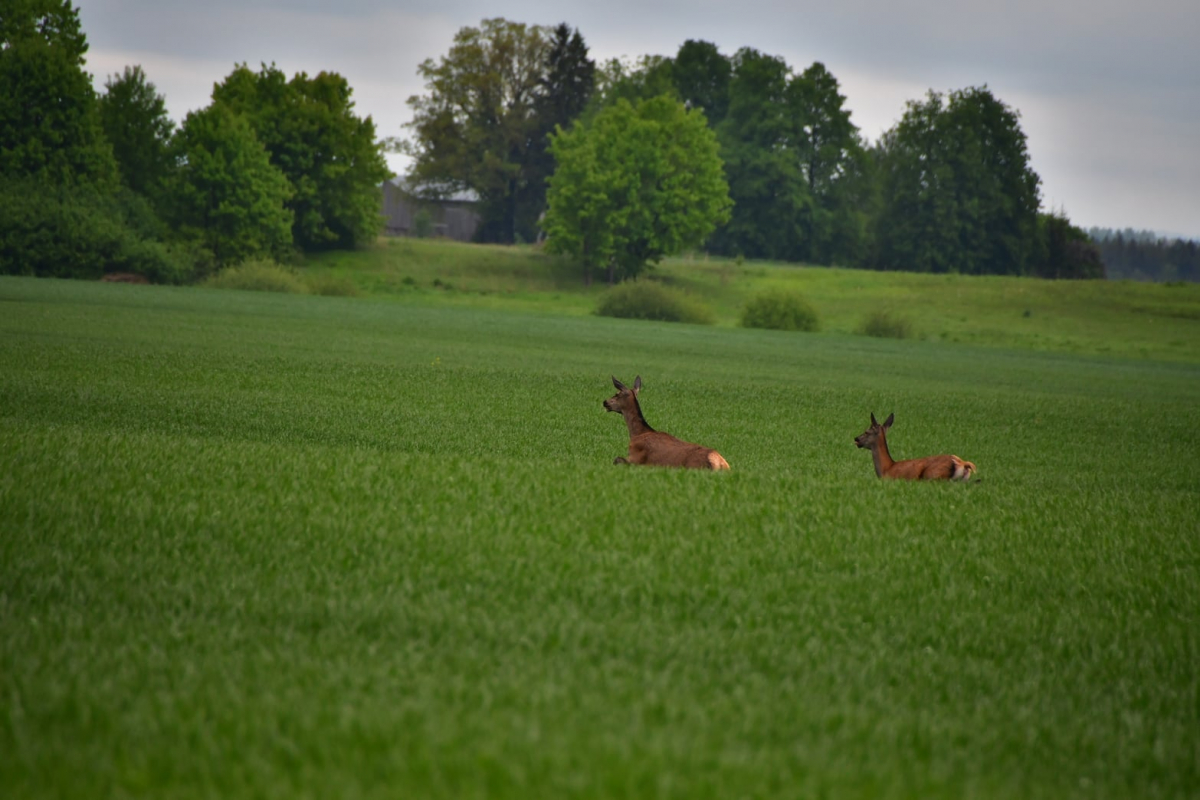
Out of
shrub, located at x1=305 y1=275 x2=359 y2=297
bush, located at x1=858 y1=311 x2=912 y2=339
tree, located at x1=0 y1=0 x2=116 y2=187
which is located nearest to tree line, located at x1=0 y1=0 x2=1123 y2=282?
tree, located at x1=0 y1=0 x2=116 y2=187

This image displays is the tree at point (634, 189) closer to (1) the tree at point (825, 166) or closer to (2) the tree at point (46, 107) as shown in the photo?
(1) the tree at point (825, 166)

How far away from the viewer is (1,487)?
750cm

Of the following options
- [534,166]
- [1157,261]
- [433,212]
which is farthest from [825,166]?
[1157,261]

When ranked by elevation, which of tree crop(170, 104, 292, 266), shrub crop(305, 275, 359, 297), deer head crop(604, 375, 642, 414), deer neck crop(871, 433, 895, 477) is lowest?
deer neck crop(871, 433, 895, 477)

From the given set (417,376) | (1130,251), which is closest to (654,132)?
(417,376)

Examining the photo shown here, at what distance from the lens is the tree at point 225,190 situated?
71.9 metres

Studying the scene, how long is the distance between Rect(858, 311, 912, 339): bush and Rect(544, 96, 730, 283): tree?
2184 centimetres

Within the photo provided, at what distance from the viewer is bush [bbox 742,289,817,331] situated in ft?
207

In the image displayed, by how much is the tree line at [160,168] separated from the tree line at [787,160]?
22.8 m

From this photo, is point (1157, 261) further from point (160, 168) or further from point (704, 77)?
point (160, 168)

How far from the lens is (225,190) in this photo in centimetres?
7281

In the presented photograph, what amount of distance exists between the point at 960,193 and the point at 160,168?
6949 centimetres

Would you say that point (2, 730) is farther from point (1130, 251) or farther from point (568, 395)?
point (1130, 251)

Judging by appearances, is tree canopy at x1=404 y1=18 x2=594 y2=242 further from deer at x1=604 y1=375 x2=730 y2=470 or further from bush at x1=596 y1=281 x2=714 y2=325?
deer at x1=604 y1=375 x2=730 y2=470
